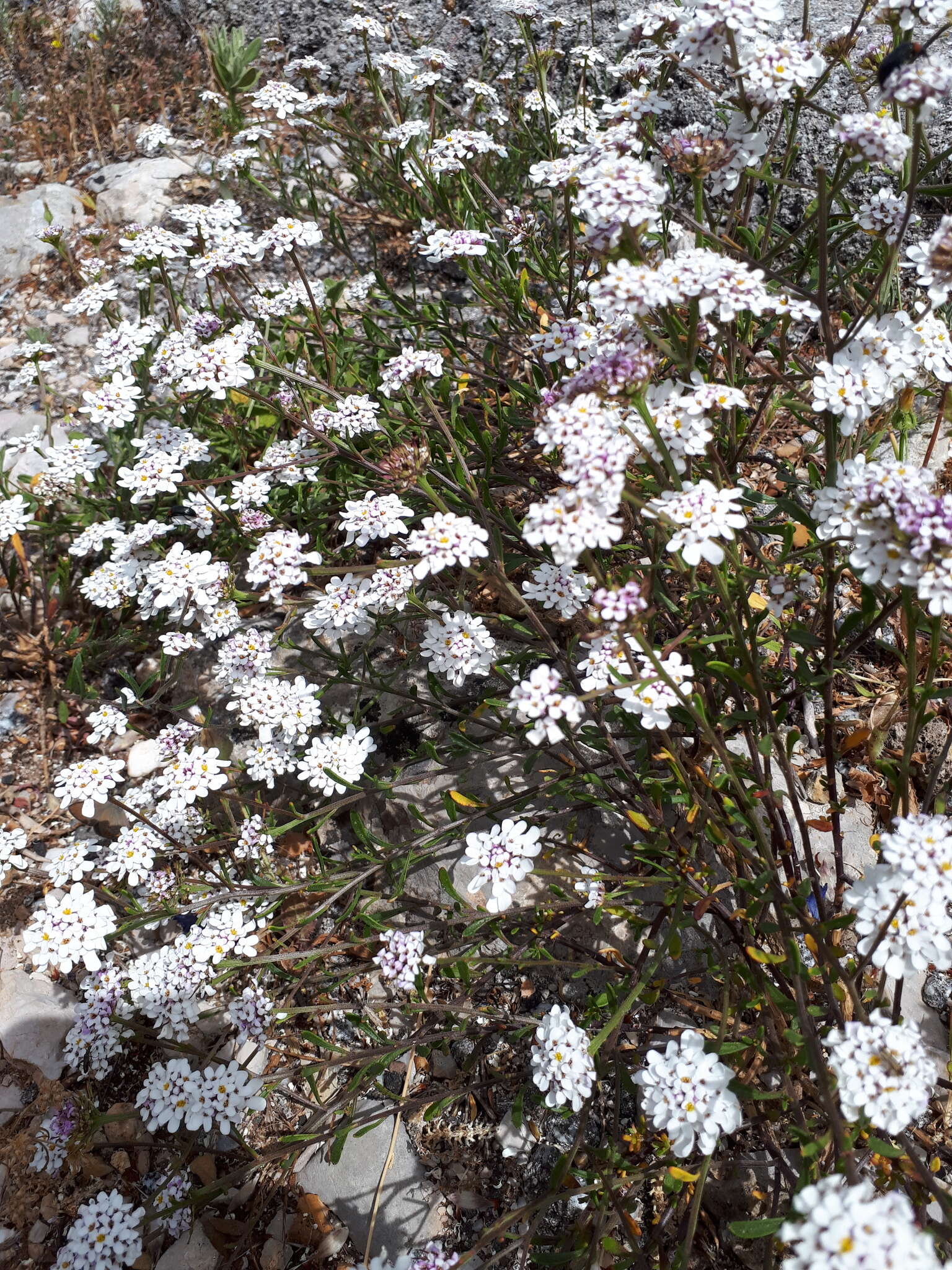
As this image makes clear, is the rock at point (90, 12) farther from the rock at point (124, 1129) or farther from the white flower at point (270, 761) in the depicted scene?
the rock at point (124, 1129)

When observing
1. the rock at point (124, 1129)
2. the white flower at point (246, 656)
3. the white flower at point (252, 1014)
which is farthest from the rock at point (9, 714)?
the white flower at point (252, 1014)

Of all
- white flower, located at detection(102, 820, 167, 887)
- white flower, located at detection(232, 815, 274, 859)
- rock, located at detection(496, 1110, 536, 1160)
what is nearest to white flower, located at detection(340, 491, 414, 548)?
white flower, located at detection(232, 815, 274, 859)

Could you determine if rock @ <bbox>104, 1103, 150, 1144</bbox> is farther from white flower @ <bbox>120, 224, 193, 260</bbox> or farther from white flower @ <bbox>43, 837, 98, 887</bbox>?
white flower @ <bbox>120, 224, 193, 260</bbox>

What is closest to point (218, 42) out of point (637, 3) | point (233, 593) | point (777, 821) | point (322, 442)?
point (637, 3)

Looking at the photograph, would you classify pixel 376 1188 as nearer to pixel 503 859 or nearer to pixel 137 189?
pixel 503 859

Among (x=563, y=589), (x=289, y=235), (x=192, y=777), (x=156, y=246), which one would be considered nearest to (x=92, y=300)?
(x=156, y=246)

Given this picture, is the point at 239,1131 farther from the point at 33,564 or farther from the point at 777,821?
the point at 33,564
